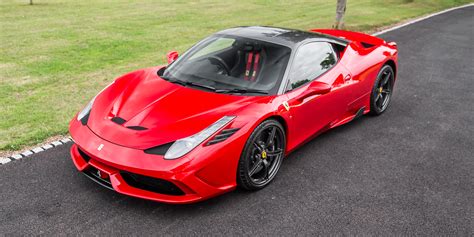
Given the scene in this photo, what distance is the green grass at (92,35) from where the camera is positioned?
6.05 m

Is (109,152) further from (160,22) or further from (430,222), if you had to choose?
(160,22)

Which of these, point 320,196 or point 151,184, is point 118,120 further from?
point 320,196

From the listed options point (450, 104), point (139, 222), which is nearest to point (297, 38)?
point (139, 222)

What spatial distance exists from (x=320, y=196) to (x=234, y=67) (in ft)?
5.41

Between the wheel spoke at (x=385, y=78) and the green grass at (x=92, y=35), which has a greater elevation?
the wheel spoke at (x=385, y=78)

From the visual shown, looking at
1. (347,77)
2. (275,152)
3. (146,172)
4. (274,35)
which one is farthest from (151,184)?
(347,77)

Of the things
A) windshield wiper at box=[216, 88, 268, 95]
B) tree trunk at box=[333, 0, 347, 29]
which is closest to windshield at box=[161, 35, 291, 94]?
windshield wiper at box=[216, 88, 268, 95]

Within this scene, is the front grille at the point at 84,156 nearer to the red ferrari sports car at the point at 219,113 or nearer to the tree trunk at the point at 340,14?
the red ferrari sports car at the point at 219,113

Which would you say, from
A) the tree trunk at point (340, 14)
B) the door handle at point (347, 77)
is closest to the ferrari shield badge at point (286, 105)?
the door handle at point (347, 77)

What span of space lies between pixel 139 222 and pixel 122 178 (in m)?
0.39

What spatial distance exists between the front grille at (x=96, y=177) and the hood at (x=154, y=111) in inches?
13.0

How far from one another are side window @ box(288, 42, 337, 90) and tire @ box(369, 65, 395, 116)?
104 cm

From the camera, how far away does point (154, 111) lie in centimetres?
400

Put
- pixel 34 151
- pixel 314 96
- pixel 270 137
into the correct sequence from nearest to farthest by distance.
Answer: pixel 270 137 < pixel 314 96 < pixel 34 151
